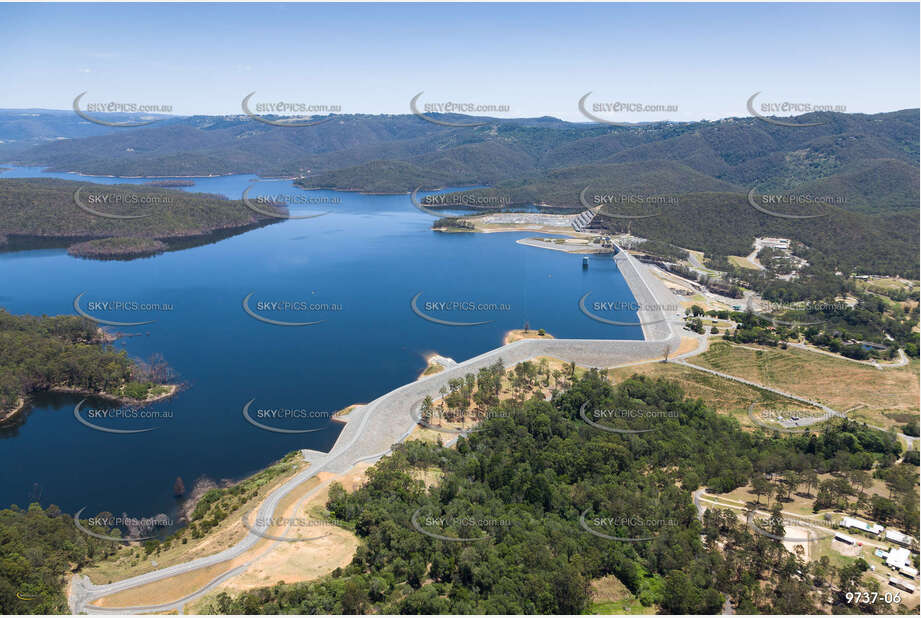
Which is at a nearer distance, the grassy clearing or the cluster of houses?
the cluster of houses

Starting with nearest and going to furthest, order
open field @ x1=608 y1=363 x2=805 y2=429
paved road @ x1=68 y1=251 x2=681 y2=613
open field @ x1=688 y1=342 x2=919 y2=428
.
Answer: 1. paved road @ x1=68 y1=251 x2=681 y2=613
2. open field @ x1=688 y1=342 x2=919 y2=428
3. open field @ x1=608 y1=363 x2=805 y2=429

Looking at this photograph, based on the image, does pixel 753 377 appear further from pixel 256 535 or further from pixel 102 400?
pixel 102 400

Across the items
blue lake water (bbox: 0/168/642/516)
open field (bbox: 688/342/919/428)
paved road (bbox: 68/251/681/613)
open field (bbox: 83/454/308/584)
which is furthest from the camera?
open field (bbox: 688/342/919/428)

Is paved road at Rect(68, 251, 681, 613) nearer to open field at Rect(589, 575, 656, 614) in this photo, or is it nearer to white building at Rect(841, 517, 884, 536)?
open field at Rect(589, 575, 656, 614)

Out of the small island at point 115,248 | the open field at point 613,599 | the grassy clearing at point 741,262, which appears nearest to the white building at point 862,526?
the open field at point 613,599


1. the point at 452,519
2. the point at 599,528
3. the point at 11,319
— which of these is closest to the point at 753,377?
the point at 599,528

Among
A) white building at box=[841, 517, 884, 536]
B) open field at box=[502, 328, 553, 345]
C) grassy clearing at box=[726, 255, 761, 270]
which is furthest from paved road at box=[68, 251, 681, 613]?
white building at box=[841, 517, 884, 536]

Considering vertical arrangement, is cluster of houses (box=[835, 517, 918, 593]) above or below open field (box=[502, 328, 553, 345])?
below

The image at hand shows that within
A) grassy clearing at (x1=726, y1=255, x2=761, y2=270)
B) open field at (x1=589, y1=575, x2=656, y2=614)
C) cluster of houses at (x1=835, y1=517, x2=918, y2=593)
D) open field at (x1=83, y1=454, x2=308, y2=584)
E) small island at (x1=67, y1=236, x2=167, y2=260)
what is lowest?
open field at (x1=83, y1=454, x2=308, y2=584)
